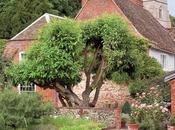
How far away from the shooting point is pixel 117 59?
31.9 metres

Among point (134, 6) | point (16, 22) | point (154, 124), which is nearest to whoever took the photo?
point (154, 124)

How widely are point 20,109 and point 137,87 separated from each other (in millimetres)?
15374

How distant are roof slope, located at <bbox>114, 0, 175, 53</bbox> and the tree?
1341cm

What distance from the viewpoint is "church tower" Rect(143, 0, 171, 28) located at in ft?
242

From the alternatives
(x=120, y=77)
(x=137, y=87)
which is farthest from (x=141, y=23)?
(x=120, y=77)

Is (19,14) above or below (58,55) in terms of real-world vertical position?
above

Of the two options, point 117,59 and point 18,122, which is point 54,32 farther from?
point 18,122

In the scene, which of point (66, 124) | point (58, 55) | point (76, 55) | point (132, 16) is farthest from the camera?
point (132, 16)

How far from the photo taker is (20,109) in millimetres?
24531

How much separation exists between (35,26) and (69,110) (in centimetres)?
1685

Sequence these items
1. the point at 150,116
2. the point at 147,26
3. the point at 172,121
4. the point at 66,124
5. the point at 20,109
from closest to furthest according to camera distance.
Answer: the point at 20,109
the point at 66,124
the point at 172,121
the point at 150,116
the point at 147,26

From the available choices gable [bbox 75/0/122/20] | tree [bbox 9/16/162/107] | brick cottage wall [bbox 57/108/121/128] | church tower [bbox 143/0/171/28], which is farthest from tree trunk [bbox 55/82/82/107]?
church tower [bbox 143/0/171/28]

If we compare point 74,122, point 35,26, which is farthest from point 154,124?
point 35,26

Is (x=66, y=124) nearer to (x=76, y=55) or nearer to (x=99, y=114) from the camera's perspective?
(x=99, y=114)
